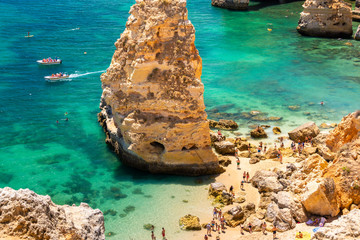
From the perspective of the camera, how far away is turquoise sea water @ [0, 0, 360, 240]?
27.6 metres

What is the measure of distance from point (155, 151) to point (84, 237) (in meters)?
20.5

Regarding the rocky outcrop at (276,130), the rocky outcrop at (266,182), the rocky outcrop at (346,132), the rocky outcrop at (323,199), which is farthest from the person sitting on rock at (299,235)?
the rocky outcrop at (276,130)

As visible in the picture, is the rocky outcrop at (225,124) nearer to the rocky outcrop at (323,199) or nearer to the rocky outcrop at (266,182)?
the rocky outcrop at (266,182)

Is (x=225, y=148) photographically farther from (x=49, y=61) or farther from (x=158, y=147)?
(x=49, y=61)

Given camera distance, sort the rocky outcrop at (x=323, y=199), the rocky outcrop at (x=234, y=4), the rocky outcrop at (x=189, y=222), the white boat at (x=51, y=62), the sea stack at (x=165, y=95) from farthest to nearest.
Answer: the rocky outcrop at (x=234, y=4)
the white boat at (x=51, y=62)
the sea stack at (x=165, y=95)
the rocky outcrop at (x=189, y=222)
the rocky outcrop at (x=323, y=199)

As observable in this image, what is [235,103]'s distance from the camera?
43.3 meters

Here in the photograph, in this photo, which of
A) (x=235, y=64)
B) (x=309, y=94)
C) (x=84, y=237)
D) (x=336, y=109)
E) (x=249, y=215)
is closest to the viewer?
(x=84, y=237)

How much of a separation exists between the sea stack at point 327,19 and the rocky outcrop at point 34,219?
61.4m

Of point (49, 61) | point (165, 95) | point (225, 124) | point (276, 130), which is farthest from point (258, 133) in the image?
point (49, 61)

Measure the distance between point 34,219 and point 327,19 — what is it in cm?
6318

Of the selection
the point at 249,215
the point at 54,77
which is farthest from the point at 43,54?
the point at 249,215

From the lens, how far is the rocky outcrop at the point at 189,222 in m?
23.9

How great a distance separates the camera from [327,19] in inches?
2502

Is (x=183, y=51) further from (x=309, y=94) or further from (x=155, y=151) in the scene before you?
(x=309, y=94)
